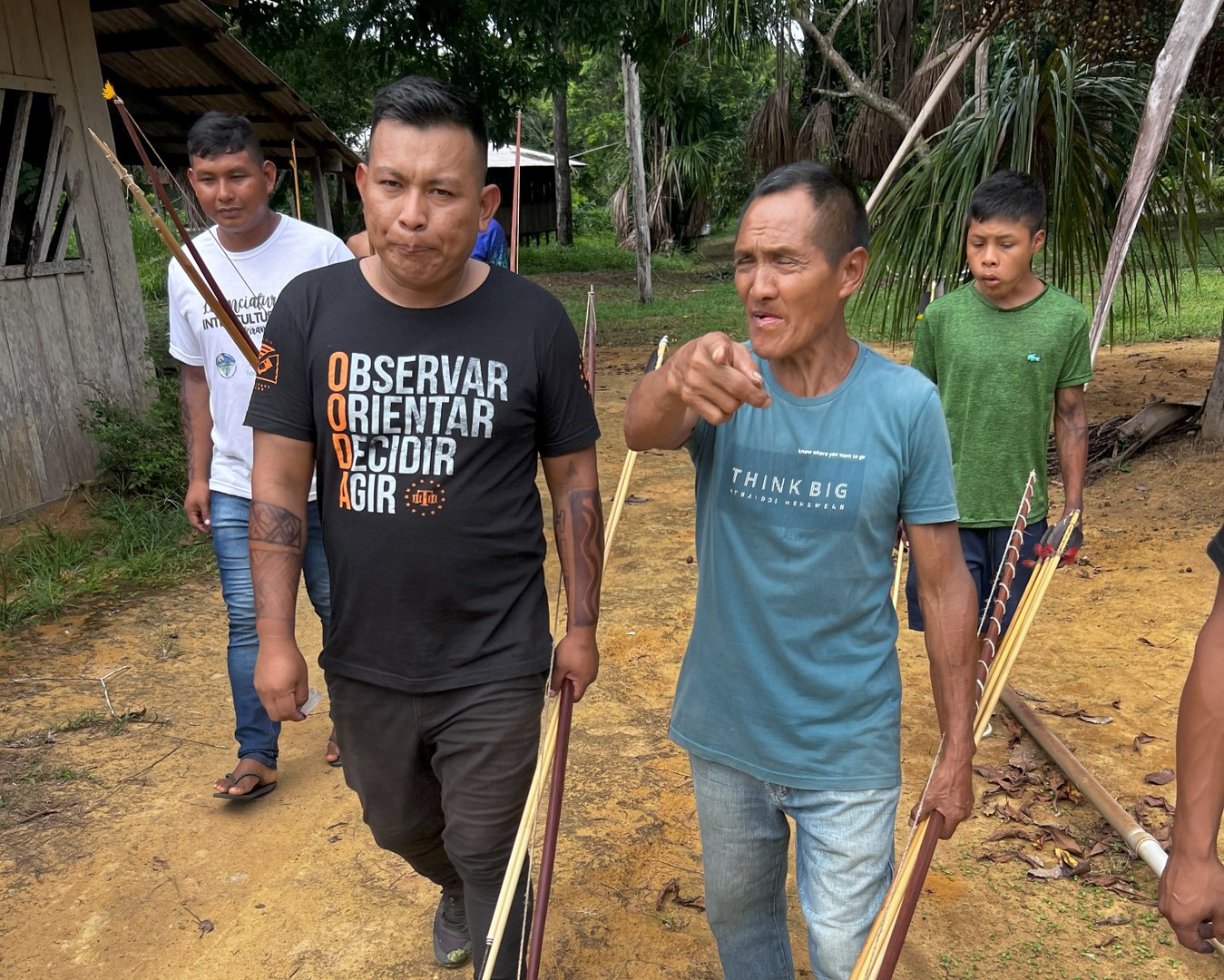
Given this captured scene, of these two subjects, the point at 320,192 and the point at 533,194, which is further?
the point at 533,194

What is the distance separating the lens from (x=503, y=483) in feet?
7.51

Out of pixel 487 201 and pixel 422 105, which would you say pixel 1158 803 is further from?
pixel 422 105

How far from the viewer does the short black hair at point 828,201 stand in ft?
6.34

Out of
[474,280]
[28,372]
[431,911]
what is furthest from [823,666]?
[28,372]

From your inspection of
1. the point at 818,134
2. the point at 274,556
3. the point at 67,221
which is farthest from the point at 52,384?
the point at 818,134

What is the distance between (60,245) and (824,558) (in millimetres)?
6473

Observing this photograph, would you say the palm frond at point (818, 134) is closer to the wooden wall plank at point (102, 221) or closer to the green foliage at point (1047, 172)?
the green foliage at point (1047, 172)

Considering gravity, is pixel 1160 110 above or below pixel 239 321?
above

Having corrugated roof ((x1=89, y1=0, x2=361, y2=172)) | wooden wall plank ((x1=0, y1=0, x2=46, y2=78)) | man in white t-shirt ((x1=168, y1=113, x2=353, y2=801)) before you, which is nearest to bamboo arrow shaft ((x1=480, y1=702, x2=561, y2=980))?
man in white t-shirt ((x1=168, y1=113, x2=353, y2=801))

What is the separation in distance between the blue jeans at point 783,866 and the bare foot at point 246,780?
6.52 ft

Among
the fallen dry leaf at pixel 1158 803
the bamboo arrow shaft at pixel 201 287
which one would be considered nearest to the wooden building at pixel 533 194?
the bamboo arrow shaft at pixel 201 287

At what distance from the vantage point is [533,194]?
30.9m

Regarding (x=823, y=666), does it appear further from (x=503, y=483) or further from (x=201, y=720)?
(x=201, y=720)

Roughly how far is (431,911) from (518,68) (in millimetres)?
10687
